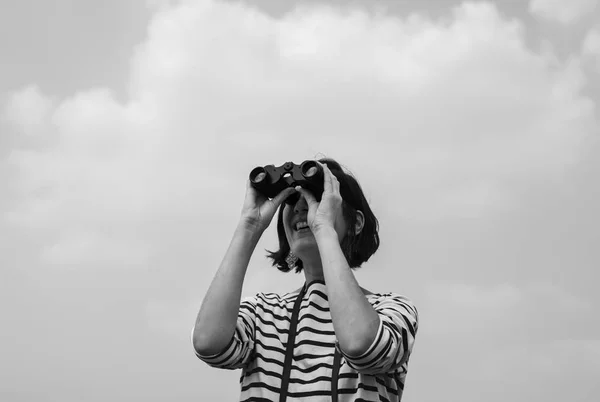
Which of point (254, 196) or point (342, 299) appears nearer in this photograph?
point (342, 299)

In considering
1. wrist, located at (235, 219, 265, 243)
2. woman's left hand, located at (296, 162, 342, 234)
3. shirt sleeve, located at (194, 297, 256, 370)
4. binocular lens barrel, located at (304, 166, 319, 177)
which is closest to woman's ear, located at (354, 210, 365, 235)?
woman's left hand, located at (296, 162, 342, 234)

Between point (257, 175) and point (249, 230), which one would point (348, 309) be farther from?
point (257, 175)

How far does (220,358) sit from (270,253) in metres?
0.82

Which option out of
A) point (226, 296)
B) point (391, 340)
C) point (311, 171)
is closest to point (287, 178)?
point (311, 171)

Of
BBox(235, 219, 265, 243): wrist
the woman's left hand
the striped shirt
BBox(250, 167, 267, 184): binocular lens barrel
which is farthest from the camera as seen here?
BBox(250, 167, 267, 184): binocular lens barrel

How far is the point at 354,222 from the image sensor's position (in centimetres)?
279

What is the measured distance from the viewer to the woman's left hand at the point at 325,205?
2412 millimetres

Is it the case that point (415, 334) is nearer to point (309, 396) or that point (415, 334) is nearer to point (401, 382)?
point (401, 382)

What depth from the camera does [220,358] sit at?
91.1 inches

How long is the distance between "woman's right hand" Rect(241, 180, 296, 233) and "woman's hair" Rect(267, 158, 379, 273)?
16cm

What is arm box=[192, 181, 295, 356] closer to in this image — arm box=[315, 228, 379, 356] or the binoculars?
the binoculars

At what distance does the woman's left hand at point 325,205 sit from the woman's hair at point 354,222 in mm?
157

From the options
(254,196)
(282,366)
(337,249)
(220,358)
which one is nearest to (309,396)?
(282,366)

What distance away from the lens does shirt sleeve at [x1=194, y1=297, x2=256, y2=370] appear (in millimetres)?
2309
